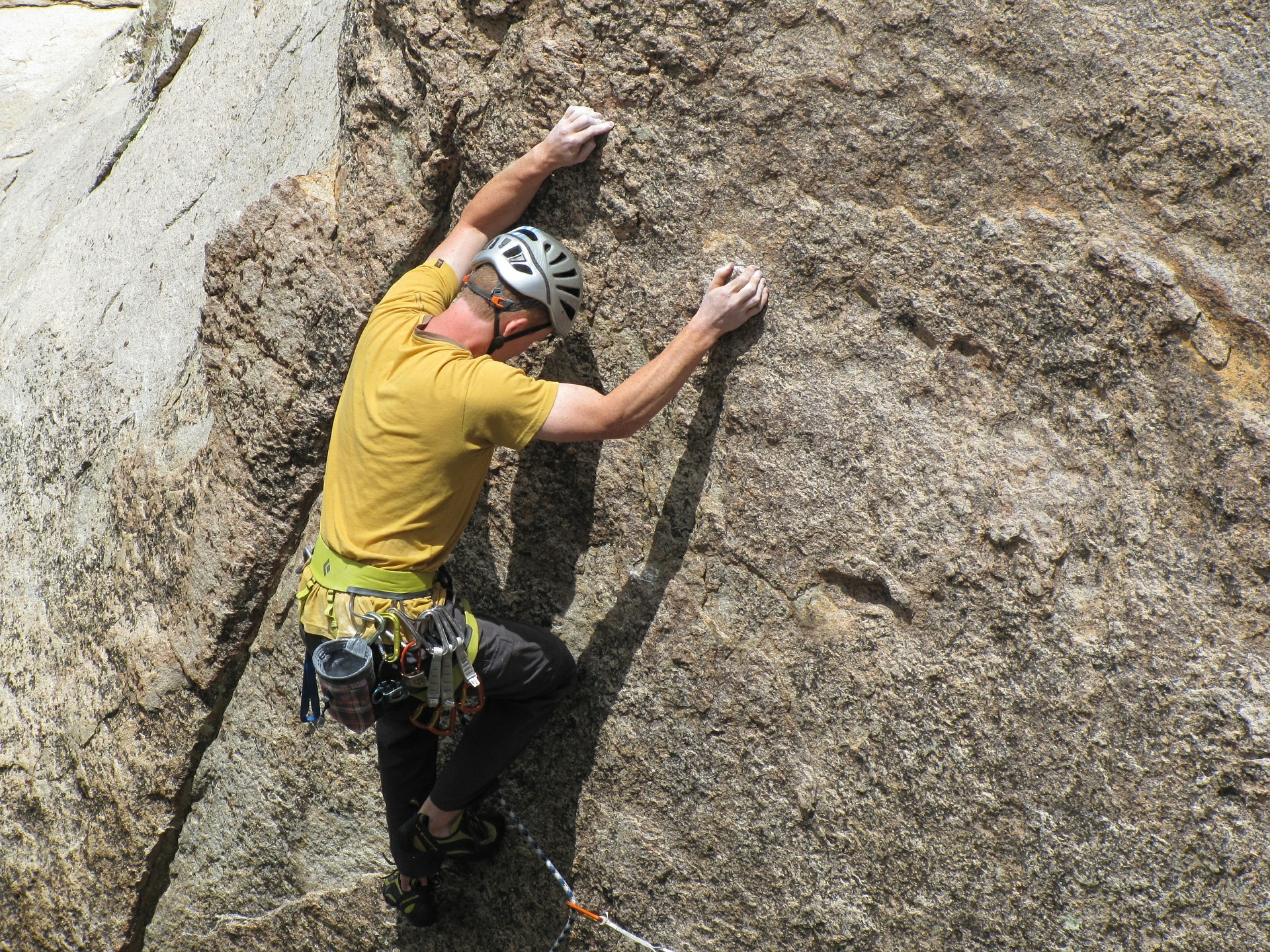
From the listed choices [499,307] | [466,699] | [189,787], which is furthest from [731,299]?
[189,787]

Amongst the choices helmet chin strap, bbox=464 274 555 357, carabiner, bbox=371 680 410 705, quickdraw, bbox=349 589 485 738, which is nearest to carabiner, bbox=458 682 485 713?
quickdraw, bbox=349 589 485 738

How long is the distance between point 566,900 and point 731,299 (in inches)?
104

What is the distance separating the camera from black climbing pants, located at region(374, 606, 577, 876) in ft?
12.6

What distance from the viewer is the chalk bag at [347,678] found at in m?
3.49

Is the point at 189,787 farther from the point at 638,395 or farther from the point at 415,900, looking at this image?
the point at 638,395

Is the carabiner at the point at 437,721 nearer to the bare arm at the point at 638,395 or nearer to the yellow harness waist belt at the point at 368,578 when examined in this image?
the yellow harness waist belt at the point at 368,578

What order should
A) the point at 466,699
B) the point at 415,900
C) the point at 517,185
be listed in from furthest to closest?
the point at 415,900
the point at 517,185
the point at 466,699

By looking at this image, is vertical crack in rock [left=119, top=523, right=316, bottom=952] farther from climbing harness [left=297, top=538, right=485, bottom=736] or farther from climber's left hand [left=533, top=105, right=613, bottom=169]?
climber's left hand [left=533, top=105, right=613, bottom=169]

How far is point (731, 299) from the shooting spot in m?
3.64

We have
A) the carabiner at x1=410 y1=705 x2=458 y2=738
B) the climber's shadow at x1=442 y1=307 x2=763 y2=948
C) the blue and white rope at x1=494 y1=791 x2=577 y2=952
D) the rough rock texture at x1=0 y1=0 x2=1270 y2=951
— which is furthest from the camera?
the blue and white rope at x1=494 y1=791 x2=577 y2=952

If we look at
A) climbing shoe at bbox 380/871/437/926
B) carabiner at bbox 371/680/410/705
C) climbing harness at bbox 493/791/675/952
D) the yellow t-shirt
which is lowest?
climbing shoe at bbox 380/871/437/926

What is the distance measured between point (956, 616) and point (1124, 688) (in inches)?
23.0

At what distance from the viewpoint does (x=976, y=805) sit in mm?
3533

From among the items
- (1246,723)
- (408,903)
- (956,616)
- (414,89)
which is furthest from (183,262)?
(1246,723)
